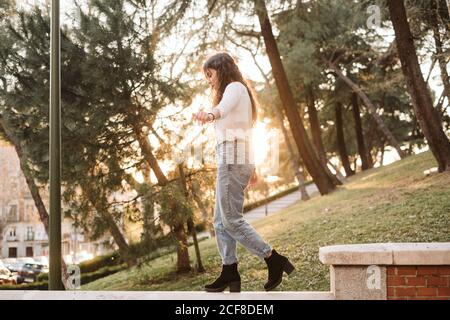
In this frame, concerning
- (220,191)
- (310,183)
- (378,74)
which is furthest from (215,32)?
(310,183)

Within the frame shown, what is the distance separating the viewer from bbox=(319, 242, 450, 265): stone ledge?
3.99 m

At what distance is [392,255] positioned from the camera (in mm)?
4047

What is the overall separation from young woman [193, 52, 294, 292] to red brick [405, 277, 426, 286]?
2.93 feet

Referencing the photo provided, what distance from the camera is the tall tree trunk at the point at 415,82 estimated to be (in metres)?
9.81

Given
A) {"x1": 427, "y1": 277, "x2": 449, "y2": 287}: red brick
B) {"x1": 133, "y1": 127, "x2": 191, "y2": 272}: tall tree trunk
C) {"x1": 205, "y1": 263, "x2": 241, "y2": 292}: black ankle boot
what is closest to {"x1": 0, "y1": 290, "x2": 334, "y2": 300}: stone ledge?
{"x1": 205, "y1": 263, "x2": 241, "y2": 292}: black ankle boot

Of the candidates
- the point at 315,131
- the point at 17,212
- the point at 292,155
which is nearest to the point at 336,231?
the point at 292,155

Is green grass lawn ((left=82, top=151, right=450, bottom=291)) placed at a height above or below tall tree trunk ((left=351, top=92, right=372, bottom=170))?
below

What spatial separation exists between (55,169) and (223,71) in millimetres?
2382

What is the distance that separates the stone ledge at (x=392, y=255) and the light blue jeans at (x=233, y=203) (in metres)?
0.55

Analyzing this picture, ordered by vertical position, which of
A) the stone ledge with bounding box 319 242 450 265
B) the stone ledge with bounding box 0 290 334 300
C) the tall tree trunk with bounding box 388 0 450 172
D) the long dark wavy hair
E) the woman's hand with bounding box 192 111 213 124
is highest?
the tall tree trunk with bounding box 388 0 450 172

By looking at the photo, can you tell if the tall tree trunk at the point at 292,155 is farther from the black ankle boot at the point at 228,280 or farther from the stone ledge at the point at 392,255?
the stone ledge at the point at 392,255

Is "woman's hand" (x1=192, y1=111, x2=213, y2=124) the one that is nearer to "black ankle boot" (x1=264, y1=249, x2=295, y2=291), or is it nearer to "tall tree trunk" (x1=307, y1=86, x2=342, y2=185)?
"black ankle boot" (x1=264, y1=249, x2=295, y2=291)
